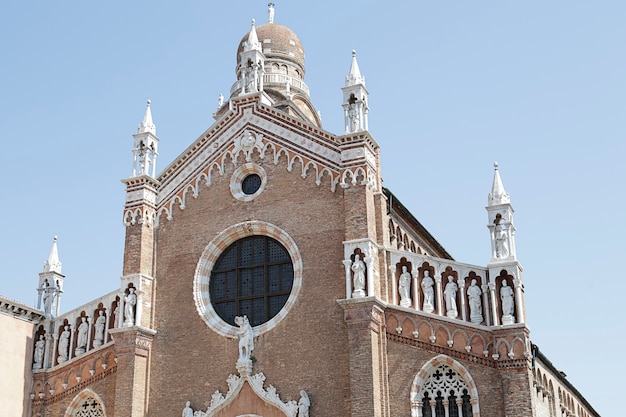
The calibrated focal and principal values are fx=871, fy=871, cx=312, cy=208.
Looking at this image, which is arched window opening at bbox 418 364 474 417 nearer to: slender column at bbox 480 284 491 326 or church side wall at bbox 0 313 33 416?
slender column at bbox 480 284 491 326

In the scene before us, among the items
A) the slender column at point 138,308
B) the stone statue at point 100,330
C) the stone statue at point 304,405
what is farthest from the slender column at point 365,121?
the stone statue at point 100,330

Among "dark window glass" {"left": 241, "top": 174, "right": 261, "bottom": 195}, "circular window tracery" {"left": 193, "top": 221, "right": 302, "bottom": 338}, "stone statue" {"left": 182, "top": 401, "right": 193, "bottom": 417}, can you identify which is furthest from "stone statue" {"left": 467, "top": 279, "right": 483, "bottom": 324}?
"stone statue" {"left": 182, "top": 401, "right": 193, "bottom": 417}

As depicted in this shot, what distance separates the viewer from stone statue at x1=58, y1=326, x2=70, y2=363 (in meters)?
22.3

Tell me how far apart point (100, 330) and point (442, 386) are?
8.97 meters

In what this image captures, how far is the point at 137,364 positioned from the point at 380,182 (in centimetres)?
723

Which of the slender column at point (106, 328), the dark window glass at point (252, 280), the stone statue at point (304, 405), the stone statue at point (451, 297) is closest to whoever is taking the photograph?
the stone statue at point (451, 297)

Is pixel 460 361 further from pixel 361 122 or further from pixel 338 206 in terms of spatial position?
pixel 361 122

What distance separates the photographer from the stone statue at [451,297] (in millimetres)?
18750

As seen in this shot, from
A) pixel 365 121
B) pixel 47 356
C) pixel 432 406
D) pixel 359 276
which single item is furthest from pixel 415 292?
pixel 47 356

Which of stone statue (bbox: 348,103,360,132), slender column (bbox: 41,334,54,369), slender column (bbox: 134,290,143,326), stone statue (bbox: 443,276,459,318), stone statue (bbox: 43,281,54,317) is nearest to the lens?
stone statue (bbox: 443,276,459,318)

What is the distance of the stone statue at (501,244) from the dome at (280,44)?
52.2 feet

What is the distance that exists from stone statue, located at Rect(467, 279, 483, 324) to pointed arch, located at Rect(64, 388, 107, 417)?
31.2 ft

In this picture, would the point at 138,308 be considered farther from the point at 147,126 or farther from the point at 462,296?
the point at 462,296

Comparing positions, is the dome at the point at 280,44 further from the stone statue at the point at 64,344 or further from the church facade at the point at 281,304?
the stone statue at the point at 64,344
